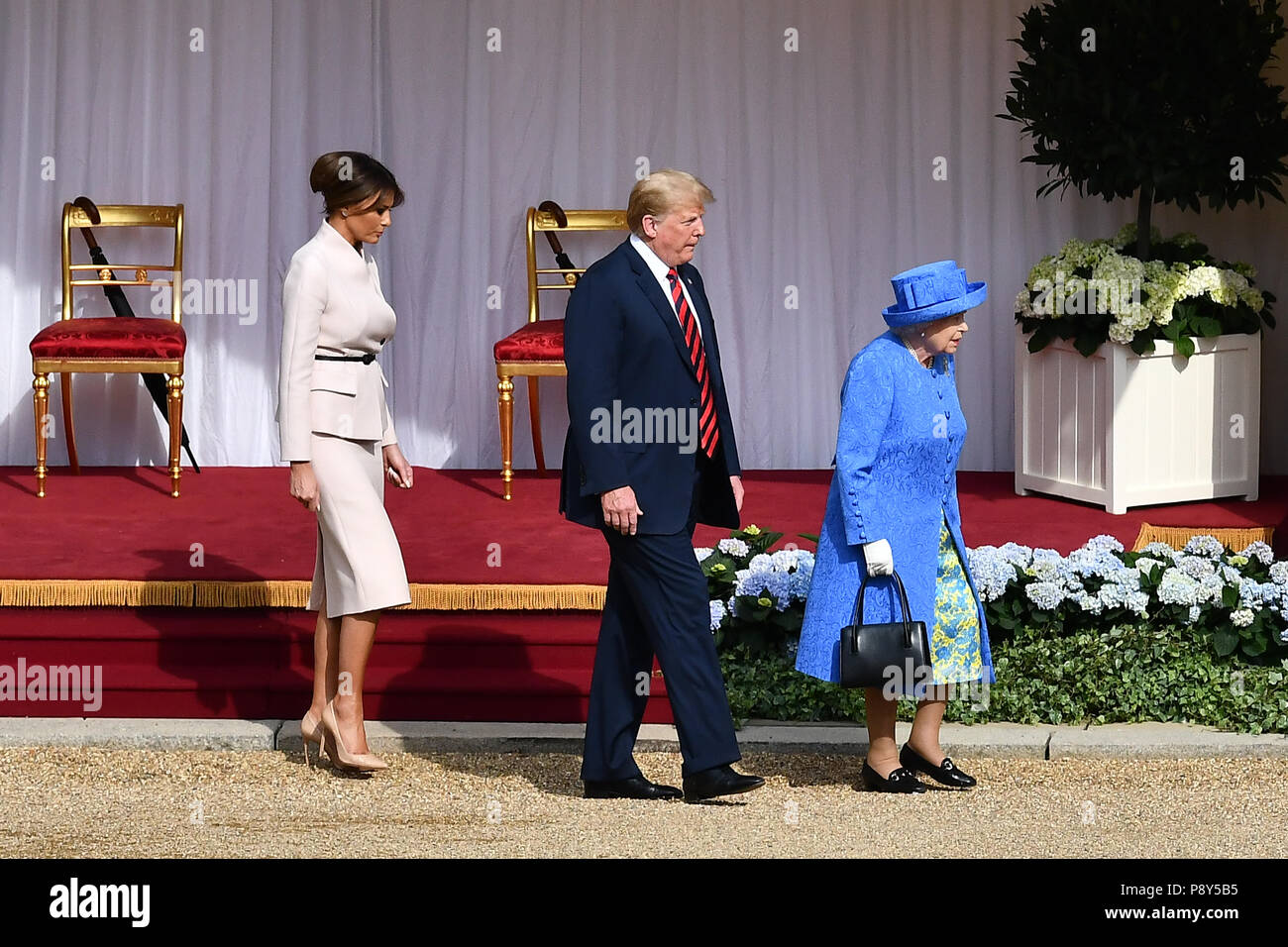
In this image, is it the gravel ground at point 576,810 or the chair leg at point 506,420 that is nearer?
the gravel ground at point 576,810

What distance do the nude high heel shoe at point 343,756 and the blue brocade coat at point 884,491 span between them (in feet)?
3.82

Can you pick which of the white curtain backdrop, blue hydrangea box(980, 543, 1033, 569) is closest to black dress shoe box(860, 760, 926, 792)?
blue hydrangea box(980, 543, 1033, 569)

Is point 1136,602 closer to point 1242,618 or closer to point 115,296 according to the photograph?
point 1242,618

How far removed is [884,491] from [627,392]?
68cm

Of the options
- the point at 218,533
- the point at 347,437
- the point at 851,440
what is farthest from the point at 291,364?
the point at 218,533

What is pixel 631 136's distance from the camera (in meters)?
8.20

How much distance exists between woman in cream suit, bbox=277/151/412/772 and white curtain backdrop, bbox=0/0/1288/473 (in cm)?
328

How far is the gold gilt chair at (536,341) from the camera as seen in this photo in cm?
739

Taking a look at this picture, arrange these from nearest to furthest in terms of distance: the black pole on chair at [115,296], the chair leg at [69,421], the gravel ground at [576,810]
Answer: the gravel ground at [576,810]
the chair leg at [69,421]
the black pole on chair at [115,296]

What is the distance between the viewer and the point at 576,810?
465 cm

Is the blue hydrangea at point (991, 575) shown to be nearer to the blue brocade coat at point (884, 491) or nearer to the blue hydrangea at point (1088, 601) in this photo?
the blue hydrangea at point (1088, 601)

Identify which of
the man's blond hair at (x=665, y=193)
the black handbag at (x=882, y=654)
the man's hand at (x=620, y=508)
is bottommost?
the black handbag at (x=882, y=654)

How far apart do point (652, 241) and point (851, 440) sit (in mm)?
688

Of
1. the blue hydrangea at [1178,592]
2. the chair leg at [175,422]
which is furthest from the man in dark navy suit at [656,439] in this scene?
the chair leg at [175,422]
